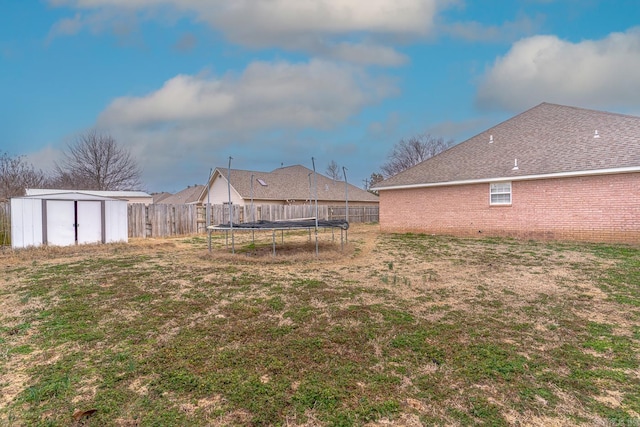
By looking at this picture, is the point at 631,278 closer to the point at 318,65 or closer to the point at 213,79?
the point at 318,65

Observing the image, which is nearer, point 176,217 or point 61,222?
point 61,222

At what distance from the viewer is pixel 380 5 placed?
1088 centimetres

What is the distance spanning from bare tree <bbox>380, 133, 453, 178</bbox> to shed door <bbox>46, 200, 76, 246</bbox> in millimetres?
36108

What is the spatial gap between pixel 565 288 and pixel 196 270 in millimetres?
6923

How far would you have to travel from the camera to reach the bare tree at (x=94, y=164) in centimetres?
2734

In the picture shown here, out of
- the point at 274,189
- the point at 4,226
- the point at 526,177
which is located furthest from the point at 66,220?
the point at 526,177

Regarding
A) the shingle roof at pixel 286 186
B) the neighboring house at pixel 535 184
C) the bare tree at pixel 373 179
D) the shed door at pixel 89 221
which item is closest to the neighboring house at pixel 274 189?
the shingle roof at pixel 286 186

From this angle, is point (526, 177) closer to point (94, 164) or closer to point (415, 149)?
point (415, 149)

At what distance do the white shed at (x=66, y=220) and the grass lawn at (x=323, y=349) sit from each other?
551cm

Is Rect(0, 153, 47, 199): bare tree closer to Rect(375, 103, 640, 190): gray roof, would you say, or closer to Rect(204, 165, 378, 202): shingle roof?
Rect(204, 165, 378, 202): shingle roof

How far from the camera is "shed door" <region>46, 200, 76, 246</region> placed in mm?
10672

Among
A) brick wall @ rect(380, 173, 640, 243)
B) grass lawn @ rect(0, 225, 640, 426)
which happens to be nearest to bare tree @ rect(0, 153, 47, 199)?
grass lawn @ rect(0, 225, 640, 426)

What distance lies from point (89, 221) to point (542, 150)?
56.3ft

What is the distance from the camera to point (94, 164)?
2792cm
